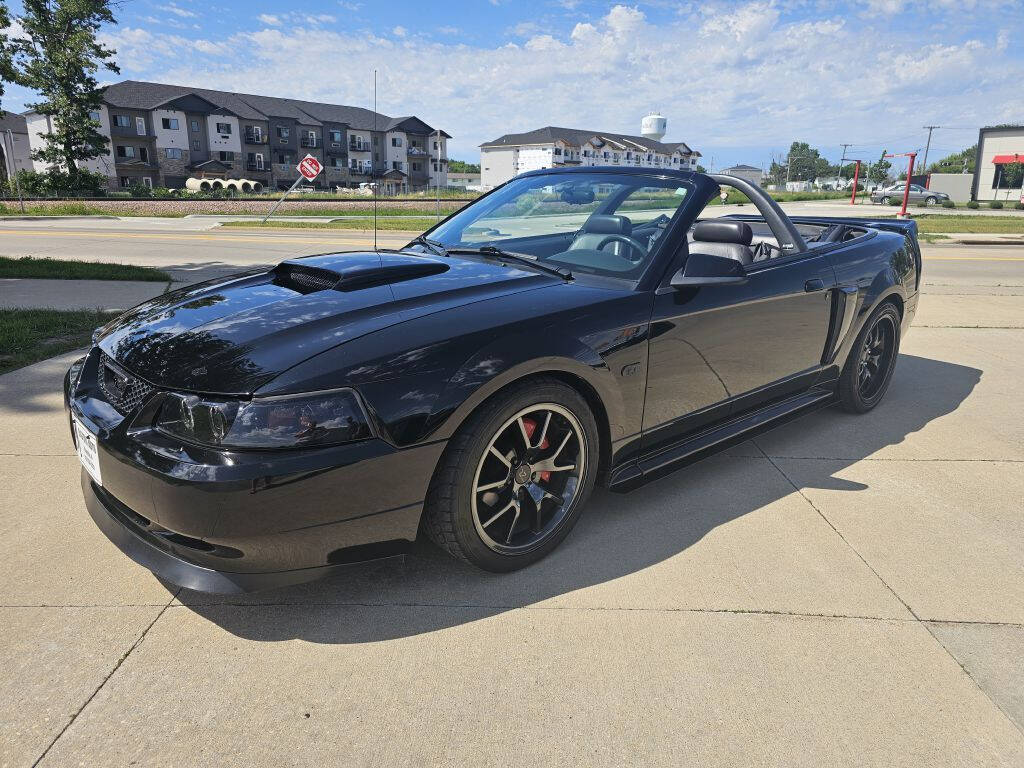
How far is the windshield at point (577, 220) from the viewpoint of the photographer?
3.16 meters

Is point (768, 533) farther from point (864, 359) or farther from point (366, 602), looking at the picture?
point (864, 359)

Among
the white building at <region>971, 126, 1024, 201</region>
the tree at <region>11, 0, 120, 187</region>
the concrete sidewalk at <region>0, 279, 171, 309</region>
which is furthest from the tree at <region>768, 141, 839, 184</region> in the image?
the concrete sidewalk at <region>0, 279, 171, 309</region>

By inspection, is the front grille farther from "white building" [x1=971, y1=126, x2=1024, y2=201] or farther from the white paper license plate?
"white building" [x1=971, y1=126, x2=1024, y2=201]

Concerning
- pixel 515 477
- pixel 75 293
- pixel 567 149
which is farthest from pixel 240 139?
pixel 515 477

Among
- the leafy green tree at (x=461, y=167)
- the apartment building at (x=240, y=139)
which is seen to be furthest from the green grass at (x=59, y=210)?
the leafy green tree at (x=461, y=167)

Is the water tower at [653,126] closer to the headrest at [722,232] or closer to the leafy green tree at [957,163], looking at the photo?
the leafy green tree at [957,163]

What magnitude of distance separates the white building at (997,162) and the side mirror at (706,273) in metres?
65.7

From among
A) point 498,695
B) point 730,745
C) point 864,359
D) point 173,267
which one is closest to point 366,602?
point 498,695

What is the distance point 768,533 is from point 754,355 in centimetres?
89

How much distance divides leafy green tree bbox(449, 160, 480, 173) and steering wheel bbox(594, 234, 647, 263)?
125771mm

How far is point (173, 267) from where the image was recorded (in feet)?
39.7

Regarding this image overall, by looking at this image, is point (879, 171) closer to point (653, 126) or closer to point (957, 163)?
point (957, 163)

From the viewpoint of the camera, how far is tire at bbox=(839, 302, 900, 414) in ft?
14.4

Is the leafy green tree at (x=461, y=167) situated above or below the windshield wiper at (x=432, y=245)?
above
